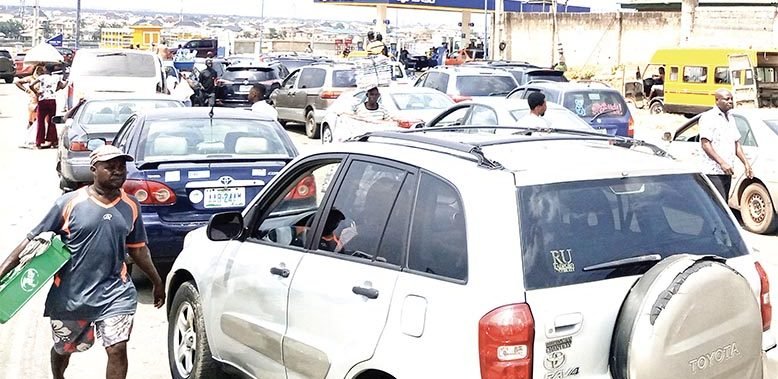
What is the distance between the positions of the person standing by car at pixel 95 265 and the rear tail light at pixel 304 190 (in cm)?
89

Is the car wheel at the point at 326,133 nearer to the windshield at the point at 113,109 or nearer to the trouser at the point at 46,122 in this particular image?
the windshield at the point at 113,109

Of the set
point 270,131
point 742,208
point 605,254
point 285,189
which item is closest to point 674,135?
point 742,208

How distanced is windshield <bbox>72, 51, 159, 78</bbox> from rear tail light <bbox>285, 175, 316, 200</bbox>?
1572cm

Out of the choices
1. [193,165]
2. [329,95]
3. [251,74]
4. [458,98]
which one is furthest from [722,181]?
[251,74]

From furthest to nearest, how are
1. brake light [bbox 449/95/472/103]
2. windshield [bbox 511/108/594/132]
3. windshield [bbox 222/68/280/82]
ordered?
windshield [bbox 222/68/280/82]
brake light [bbox 449/95/472/103]
windshield [bbox 511/108/594/132]

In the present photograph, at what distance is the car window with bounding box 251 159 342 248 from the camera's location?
5.07m

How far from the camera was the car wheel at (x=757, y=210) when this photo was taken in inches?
462

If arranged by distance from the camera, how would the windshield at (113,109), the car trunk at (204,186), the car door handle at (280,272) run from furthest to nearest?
the windshield at (113,109), the car trunk at (204,186), the car door handle at (280,272)

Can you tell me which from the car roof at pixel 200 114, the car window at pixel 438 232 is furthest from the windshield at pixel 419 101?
the car window at pixel 438 232

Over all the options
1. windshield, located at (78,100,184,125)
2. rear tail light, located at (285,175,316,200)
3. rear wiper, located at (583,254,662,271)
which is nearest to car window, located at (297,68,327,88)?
windshield, located at (78,100,184,125)

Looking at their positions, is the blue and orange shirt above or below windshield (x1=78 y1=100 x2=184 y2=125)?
below

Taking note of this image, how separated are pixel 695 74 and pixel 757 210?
16583mm

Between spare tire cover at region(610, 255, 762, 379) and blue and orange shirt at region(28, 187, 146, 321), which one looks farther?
blue and orange shirt at region(28, 187, 146, 321)

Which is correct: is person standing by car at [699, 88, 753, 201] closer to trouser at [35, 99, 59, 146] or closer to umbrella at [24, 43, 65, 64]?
trouser at [35, 99, 59, 146]
